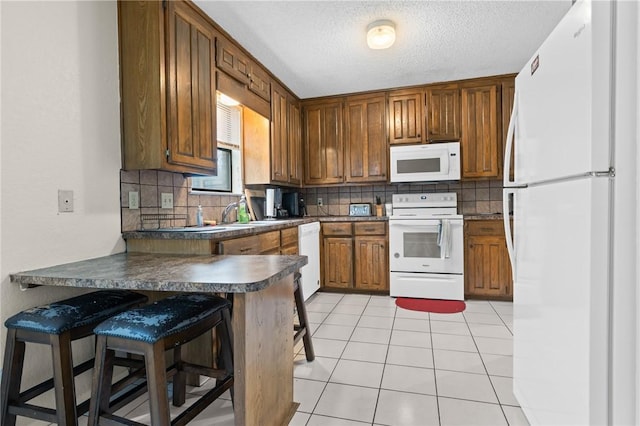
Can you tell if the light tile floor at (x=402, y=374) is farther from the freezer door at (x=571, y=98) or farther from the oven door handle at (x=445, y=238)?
the freezer door at (x=571, y=98)

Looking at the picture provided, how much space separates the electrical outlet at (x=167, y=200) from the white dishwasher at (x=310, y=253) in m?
1.24

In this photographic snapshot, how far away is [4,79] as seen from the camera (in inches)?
55.1

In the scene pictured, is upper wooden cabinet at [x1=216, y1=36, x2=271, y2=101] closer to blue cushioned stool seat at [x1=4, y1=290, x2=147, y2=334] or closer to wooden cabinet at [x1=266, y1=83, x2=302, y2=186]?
wooden cabinet at [x1=266, y1=83, x2=302, y2=186]

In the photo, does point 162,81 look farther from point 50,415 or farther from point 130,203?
point 50,415

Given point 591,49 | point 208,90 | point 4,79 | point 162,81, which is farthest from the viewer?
point 208,90

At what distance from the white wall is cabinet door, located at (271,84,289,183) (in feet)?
5.31

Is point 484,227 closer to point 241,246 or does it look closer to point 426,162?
point 426,162

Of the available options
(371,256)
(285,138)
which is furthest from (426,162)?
(285,138)

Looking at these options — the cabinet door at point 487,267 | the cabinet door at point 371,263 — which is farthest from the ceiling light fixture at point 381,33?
the cabinet door at point 487,267

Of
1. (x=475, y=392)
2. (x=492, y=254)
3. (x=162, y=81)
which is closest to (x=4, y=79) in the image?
(x=162, y=81)

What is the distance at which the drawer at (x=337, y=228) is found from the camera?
3793mm

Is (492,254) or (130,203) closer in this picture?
(130,203)

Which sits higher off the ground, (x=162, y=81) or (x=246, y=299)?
(x=162, y=81)

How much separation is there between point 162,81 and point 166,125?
248mm
